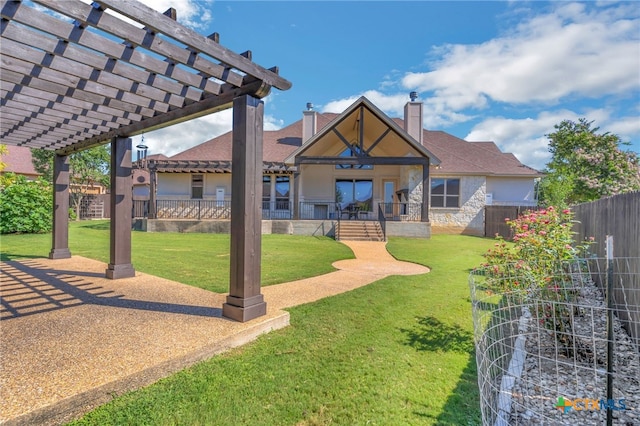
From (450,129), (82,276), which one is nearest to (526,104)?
(450,129)

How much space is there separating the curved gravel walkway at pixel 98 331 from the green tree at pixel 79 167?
24.8 m

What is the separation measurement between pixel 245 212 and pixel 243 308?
1184mm

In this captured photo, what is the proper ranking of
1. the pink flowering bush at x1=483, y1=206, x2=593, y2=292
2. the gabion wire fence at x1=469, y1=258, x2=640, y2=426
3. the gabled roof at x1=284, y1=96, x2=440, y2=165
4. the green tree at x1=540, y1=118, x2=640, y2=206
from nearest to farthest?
the gabion wire fence at x1=469, y1=258, x2=640, y2=426, the pink flowering bush at x1=483, y1=206, x2=593, y2=292, the gabled roof at x1=284, y1=96, x2=440, y2=165, the green tree at x1=540, y1=118, x2=640, y2=206

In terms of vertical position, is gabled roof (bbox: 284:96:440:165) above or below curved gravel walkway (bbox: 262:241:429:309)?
above

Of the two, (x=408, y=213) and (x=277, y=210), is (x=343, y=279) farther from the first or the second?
(x=277, y=210)

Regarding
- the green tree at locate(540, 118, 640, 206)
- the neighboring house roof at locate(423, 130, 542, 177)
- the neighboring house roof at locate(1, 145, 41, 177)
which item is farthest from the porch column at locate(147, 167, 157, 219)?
the green tree at locate(540, 118, 640, 206)

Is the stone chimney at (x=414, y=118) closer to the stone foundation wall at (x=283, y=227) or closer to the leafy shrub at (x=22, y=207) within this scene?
the stone foundation wall at (x=283, y=227)

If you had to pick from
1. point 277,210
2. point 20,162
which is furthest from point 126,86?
point 20,162

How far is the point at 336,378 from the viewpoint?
2.88 metres

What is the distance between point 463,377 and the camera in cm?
300

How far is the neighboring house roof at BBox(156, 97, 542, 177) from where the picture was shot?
15453 millimetres

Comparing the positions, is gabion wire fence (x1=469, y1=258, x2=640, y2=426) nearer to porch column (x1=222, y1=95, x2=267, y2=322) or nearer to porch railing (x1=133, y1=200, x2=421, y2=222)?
porch column (x1=222, y1=95, x2=267, y2=322)

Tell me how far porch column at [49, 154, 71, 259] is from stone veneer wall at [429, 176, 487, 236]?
17.1m

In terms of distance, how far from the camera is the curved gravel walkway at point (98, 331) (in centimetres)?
232
